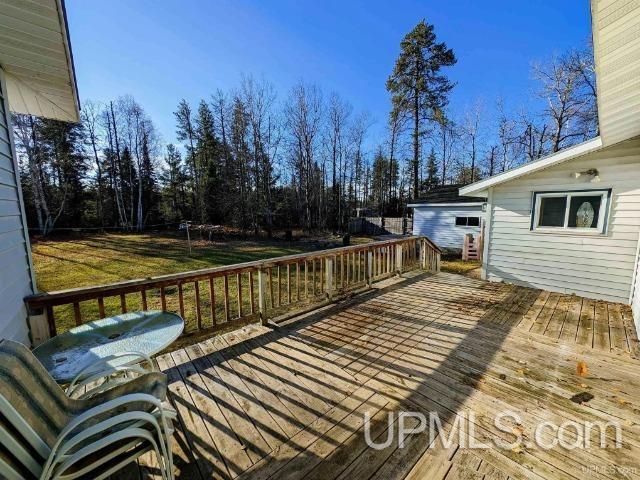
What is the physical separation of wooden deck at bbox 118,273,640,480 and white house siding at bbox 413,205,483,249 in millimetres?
8439

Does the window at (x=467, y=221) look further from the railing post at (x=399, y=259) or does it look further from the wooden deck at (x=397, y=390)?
the wooden deck at (x=397, y=390)

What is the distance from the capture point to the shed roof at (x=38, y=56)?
1.86 metres

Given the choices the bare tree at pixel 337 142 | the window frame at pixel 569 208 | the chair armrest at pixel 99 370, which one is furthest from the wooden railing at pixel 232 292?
the bare tree at pixel 337 142

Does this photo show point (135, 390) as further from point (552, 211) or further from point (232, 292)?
point (552, 211)

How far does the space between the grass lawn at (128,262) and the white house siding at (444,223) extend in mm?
4716

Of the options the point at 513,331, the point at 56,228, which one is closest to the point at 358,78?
the point at 513,331

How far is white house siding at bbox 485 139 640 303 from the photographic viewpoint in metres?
4.49

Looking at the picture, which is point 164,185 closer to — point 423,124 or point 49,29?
point 423,124

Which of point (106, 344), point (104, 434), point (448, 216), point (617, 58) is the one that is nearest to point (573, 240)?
point (617, 58)

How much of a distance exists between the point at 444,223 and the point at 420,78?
8.86 metres

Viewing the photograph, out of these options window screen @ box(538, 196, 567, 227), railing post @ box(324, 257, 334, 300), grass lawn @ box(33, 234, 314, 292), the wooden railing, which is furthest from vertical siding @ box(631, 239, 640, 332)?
grass lawn @ box(33, 234, 314, 292)

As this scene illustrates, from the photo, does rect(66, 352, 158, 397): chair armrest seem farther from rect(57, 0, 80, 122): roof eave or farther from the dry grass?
the dry grass

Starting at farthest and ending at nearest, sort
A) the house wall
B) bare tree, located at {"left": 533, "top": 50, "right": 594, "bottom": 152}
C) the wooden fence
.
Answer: the wooden fence
bare tree, located at {"left": 533, "top": 50, "right": 594, "bottom": 152}
the house wall

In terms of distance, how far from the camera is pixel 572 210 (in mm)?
5074
